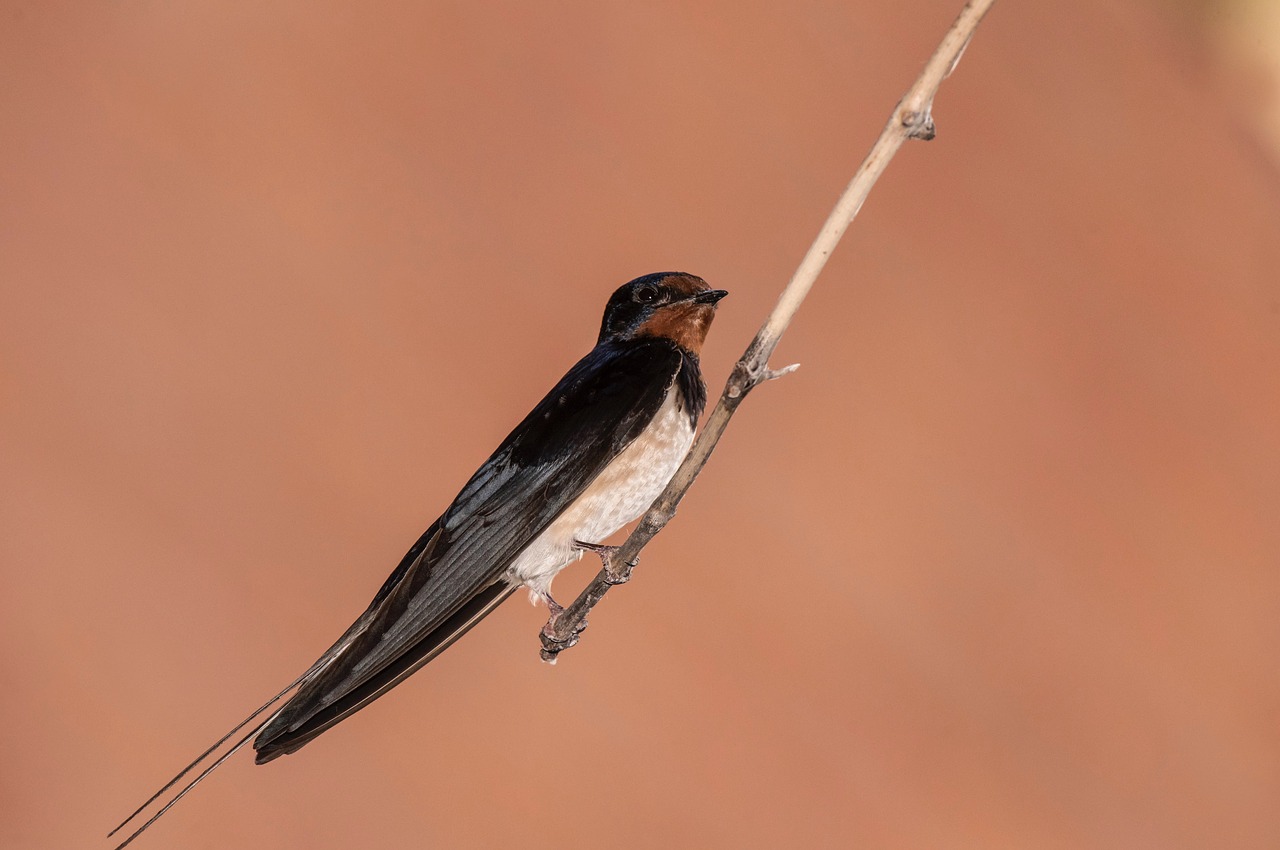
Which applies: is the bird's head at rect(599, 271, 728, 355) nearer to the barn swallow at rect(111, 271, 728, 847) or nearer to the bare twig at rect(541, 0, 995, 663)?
the barn swallow at rect(111, 271, 728, 847)

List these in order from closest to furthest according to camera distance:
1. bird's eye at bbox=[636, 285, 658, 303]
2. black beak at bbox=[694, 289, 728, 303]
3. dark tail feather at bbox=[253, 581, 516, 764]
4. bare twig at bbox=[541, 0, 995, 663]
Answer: bare twig at bbox=[541, 0, 995, 663], dark tail feather at bbox=[253, 581, 516, 764], black beak at bbox=[694, 289, 728, 303], bird's eye at bbox=[636, 285, 658, 303]

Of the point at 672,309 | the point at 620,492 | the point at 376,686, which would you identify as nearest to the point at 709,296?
the point at 672,309

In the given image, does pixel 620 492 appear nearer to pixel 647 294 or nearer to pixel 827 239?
pixel 647 294

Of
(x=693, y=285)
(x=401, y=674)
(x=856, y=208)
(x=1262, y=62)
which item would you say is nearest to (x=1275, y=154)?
(x=1262, y=62)

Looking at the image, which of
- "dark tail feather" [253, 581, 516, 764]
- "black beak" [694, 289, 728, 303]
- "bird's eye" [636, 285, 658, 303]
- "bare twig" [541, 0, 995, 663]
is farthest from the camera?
"bird's eye" [636, 285, 658, 303]

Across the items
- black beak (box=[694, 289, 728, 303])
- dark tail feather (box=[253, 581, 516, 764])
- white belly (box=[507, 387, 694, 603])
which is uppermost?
black beak (box=[694, 289, 728, 303])

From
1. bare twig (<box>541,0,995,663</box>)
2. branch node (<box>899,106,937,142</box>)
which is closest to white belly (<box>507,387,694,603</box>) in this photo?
bare twig (<box>541,0,995,663</box>)

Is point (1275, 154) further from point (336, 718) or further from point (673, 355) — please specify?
point (336, 718)
